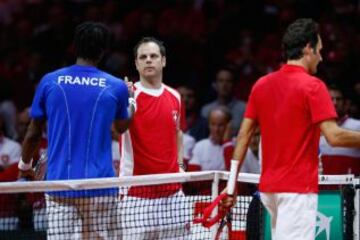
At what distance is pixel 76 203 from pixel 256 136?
4635mm

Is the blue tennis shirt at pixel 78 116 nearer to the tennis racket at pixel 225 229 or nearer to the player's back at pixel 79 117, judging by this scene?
the player's back at pixel 79 117

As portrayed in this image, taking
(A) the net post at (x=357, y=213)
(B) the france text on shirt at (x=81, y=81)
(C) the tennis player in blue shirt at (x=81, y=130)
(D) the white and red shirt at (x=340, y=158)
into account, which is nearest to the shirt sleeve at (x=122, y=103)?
(C) the tennis player in blue shirt at (x=81, y=130)

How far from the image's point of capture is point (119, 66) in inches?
638

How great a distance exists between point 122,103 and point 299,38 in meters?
1.44

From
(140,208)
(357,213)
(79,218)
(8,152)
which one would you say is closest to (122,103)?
(79,218)

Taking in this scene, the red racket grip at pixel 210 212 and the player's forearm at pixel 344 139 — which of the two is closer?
the player's forearm at pixel 344 139

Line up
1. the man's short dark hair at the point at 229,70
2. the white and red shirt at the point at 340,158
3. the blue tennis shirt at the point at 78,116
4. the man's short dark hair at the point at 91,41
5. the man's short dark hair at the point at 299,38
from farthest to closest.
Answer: the man's short dark hair at the point at 229,70 < the white and red shirt at the point at 340,158 < the man's short dark hair at the point at 91,41 < the blue tennis shirt at the point at 78,116 < the man's short dark hair at the point at 299,38

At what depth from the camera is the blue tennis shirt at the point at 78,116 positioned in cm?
779

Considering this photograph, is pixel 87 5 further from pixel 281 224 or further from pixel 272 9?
pixel 281 224

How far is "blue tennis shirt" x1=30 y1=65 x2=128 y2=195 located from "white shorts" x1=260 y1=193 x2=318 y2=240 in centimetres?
140

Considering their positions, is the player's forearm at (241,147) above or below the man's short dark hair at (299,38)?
below

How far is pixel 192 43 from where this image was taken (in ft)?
52.4

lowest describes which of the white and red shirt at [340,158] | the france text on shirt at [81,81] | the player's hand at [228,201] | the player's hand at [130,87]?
the player's hand at [228,201]

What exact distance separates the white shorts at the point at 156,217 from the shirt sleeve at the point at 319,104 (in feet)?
6.66
